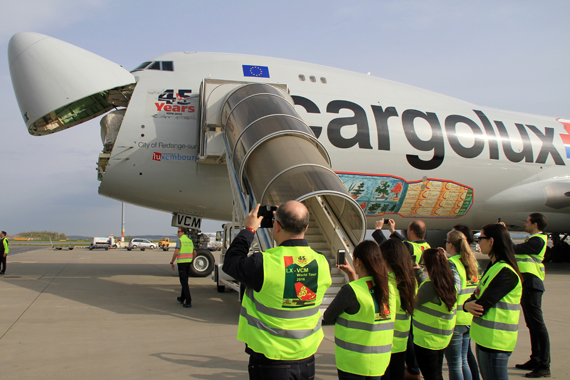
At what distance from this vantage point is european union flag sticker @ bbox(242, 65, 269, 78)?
1134 cm

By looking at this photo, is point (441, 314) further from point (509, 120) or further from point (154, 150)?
point (509, 120)

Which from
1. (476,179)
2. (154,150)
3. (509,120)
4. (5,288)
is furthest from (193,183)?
(509,120)

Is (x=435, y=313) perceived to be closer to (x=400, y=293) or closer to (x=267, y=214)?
(x=400, y=293)

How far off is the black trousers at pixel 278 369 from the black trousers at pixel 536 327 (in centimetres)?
358

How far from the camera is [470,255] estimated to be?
14.1ft

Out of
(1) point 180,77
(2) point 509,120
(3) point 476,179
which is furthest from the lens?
(2) point 509,120

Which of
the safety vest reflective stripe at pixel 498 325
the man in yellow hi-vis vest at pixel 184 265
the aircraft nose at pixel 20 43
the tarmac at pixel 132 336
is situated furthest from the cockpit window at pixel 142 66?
the safety vest reflective stripe at pixel 498 325

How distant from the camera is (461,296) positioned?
4234 mm

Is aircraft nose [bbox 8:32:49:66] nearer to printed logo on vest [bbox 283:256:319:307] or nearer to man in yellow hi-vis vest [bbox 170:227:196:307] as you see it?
man in yellow hi-vis vest [bbox 170:227:196:307]

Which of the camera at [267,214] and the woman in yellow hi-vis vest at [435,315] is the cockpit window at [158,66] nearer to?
the camera at [267,214]

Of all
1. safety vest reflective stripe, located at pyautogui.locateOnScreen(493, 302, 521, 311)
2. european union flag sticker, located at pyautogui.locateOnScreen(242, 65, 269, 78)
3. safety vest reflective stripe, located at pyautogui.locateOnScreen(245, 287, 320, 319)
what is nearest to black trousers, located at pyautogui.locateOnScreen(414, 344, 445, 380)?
safety vest reflective stripe, located at pyautogui.locateOnScreen(493, 302, 521, 311)

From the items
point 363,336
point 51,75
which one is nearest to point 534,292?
point 363,336

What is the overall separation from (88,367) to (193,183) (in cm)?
647

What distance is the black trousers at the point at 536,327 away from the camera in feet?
15.4
